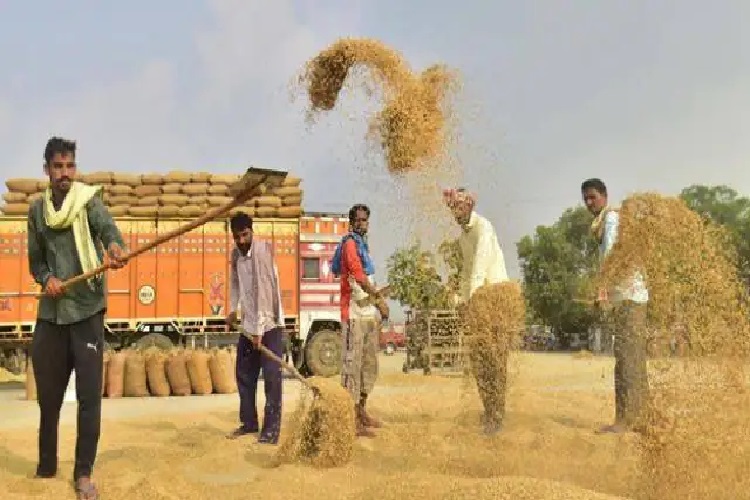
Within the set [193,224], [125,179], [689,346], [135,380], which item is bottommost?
[135,380]

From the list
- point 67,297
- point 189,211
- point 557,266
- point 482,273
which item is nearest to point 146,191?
point 189,211

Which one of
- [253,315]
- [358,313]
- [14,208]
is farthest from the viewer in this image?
[14,208]

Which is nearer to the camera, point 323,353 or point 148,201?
point 148,201

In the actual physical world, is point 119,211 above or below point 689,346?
above

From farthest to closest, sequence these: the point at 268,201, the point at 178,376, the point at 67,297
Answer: the point at 268,201 < the point at 178,376 < the point at 67,297

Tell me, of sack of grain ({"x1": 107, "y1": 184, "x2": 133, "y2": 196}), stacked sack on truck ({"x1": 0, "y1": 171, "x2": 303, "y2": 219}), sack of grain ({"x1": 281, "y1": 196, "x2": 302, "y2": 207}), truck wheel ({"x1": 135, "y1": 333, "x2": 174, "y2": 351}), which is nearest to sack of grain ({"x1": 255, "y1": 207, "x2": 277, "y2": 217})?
sack of grain ({"x1": 281, "y1": 196, "x2": 302, "y2": 207})

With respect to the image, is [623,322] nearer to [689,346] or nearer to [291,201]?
[689,346]

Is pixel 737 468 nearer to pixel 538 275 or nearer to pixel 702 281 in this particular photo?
pixel 702 281

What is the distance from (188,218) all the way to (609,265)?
32.7 ft

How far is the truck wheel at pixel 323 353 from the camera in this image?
13375 millimetres

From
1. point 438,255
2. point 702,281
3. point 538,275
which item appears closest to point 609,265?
point 702,281

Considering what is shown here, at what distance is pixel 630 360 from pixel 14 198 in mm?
10306

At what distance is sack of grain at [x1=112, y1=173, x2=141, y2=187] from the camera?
12672 millimetres

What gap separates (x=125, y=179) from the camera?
41.6 ft
